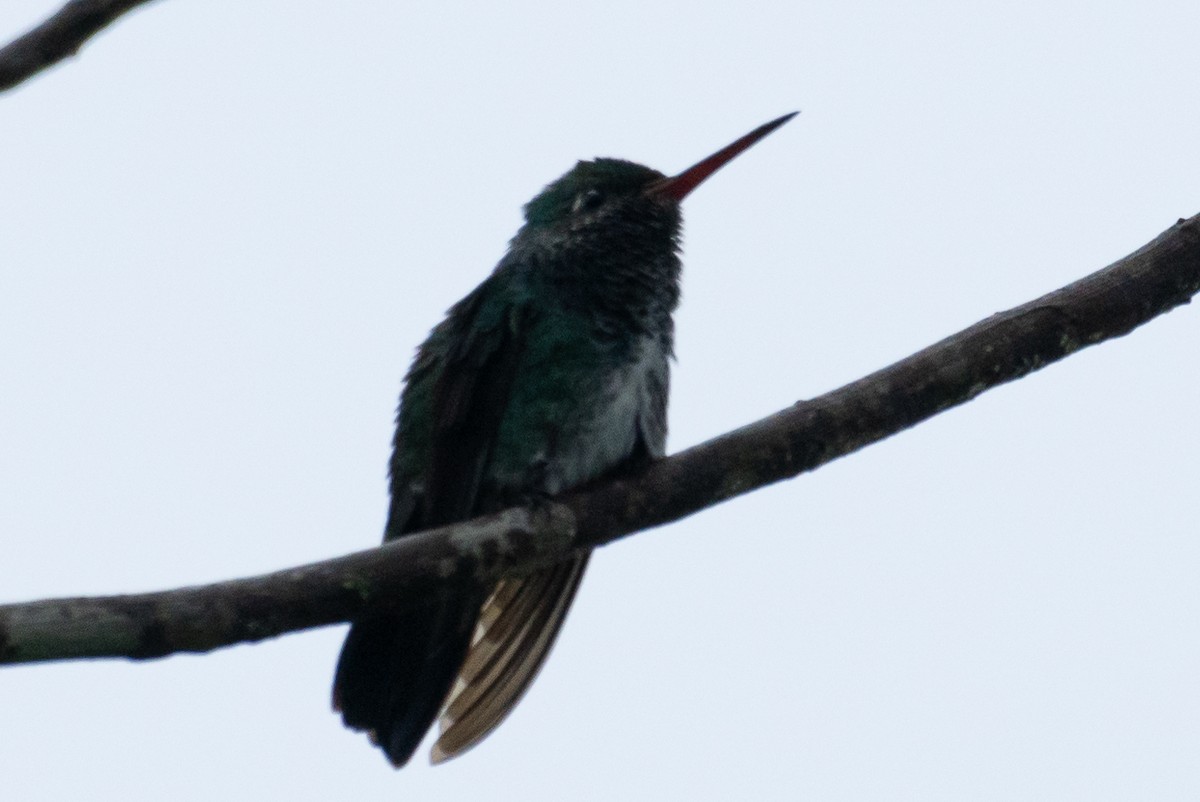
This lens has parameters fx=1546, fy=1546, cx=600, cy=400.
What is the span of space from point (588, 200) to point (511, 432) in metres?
1.40

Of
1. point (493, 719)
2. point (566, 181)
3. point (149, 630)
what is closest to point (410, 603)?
point (149, 630)

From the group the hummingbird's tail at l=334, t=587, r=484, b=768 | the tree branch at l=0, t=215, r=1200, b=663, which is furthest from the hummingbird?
the tree branch at l=0, t=215, r=1200, b=663

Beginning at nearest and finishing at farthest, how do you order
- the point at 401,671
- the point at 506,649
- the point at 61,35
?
the point at 61,35
the point at 401,671
the point at 506,649

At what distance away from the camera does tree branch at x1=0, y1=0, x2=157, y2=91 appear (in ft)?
10.6

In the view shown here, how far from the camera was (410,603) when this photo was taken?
3820 millimetres

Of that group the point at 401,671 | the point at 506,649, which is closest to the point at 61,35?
the point at 401,671

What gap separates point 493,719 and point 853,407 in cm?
192

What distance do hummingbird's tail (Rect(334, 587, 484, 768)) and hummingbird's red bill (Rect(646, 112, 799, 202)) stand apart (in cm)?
204

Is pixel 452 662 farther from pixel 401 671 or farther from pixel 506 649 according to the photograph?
pixel 506 649

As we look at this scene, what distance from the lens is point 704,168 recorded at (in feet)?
21.3

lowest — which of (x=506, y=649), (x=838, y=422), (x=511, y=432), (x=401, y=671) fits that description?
(x=401, y=671)

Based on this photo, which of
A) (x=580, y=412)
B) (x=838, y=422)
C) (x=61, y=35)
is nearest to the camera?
(x=61, y=35)

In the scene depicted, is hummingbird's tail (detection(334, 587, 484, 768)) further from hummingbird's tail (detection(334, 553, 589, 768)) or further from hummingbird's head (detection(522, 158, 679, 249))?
hummingbird's head (detection(522, 158, 679, 249))

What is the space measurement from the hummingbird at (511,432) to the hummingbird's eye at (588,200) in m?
0.12
